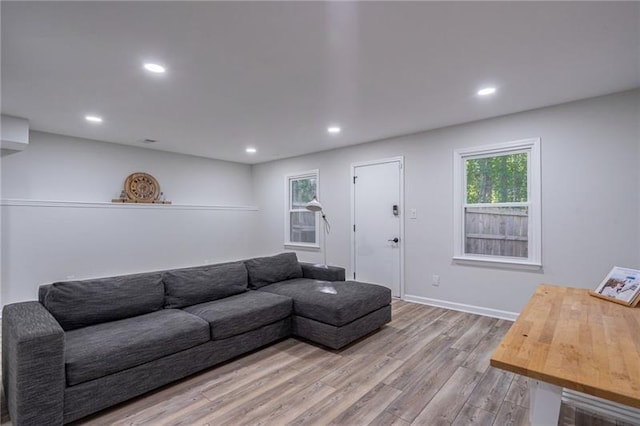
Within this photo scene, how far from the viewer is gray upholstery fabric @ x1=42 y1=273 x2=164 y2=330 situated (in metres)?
2.35

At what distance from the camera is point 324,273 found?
4.07 m

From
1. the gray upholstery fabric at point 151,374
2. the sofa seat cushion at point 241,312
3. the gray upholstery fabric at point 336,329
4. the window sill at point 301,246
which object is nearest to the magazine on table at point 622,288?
the gray upholstery fabric at point 336,329

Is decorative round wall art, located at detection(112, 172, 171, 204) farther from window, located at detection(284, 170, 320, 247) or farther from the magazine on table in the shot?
the magazine on table

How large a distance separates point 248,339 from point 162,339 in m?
0.78

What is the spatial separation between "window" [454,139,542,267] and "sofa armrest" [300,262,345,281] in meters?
1.57

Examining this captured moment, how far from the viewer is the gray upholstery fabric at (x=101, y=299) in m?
2.35

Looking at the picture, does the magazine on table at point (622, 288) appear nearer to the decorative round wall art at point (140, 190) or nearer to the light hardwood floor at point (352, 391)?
the light hardwood floor at point (352, 391)

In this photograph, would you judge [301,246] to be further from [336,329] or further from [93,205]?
[93,205]

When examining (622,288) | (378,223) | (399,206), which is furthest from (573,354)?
(378,223)

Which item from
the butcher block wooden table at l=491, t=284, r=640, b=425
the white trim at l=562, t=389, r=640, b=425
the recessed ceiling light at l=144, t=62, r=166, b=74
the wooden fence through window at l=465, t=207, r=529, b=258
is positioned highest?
the recessed ceiling light at l=144, t=62, r=166, b=74

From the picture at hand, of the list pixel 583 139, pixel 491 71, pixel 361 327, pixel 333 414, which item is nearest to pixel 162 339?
pixel 333 414

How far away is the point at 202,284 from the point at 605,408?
326cm

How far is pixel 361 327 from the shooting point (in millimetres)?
3154

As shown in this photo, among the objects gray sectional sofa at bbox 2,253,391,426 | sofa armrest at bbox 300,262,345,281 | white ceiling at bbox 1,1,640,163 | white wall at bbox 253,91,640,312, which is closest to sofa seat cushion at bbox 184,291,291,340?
gray sectional sofa at bbox 2,253,391,426
